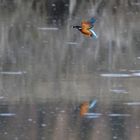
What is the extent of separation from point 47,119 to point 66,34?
10.00ft

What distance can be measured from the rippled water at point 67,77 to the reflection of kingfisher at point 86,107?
16 mm

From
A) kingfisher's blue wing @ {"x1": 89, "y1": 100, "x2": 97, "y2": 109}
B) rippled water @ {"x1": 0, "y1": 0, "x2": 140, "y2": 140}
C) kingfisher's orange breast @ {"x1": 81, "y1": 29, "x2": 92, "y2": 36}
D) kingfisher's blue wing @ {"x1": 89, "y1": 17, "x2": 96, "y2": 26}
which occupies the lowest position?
kingfisher's blue wing @ {"x1": 89, "y1": 100, "x2": 97, "y2": 109}

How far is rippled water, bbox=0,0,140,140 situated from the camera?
4363mm

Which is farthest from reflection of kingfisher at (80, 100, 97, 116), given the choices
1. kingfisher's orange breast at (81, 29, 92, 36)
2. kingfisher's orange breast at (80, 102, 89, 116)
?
kingfisher's orange breast at (81, 29, 92, 36)

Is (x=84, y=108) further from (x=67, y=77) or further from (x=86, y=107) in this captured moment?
(x=67, y=77)

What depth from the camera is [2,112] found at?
4.66 m

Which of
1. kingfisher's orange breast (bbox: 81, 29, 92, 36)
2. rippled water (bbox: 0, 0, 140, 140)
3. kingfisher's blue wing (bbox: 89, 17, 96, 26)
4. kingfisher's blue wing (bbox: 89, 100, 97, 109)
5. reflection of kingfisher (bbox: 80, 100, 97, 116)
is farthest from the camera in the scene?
kingfisher's blue wing (bbox: 89, 17, 96, 26)

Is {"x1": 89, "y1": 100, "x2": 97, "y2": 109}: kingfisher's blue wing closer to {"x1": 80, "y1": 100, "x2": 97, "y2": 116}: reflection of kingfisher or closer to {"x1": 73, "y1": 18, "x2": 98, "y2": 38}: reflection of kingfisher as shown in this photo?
{"x1": 80, "y1": 100, "x2": 97, "y2": 116}: reflection of kingfisher

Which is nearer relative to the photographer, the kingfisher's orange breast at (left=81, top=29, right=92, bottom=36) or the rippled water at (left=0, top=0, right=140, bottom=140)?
the rippled water at (left=0, top=0, right=140, bottom=140)

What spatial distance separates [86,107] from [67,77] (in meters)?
0.88

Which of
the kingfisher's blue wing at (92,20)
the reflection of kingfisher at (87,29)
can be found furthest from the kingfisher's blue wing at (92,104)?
the kingfisher's blue wing at (92,20)

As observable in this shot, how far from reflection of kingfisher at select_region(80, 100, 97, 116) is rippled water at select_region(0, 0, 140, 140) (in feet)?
0.05

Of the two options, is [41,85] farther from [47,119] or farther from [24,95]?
[47,119]

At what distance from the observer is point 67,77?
5.65 m
